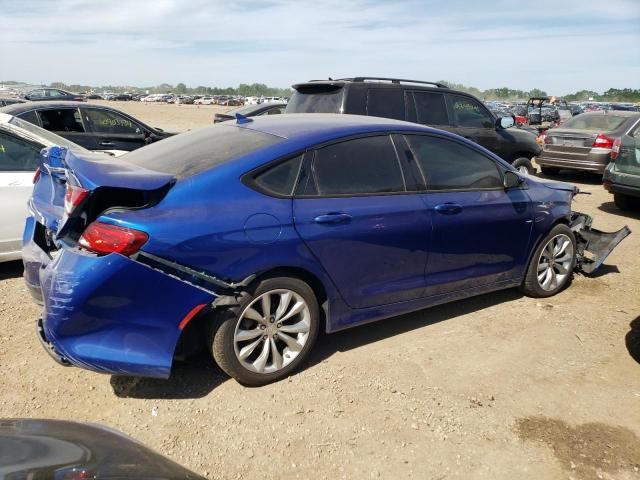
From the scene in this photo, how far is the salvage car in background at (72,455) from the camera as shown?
1.53 m

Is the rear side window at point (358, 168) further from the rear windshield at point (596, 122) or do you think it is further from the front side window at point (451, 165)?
the rear windshield at point (596, 122)

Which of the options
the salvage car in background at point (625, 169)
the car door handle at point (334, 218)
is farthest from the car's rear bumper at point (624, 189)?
the car door handle at point (334, 218)

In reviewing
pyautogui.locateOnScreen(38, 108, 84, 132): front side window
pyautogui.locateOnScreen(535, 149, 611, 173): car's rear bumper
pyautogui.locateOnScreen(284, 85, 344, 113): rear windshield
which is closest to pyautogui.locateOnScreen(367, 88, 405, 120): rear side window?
pyautogui.locateOnScreen(284, 85, 344, 113): rear windshield

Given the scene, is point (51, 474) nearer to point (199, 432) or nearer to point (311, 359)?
point (199, 432)

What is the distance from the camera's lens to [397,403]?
328 centimetres

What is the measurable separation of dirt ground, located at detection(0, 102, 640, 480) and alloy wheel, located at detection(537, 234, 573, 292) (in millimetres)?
553

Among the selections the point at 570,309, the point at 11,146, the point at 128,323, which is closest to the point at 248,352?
the point at 128,323

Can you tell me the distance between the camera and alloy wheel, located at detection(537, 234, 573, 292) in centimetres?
489

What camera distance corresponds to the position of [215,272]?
3.02 metres

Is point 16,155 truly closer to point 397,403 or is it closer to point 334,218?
point 334,218

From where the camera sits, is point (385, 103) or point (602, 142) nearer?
point (385, 103)

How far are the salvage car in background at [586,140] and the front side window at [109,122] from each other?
835cm

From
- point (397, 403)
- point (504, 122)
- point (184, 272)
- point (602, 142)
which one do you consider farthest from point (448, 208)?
point (602, 142)

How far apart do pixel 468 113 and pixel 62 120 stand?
6415mm
